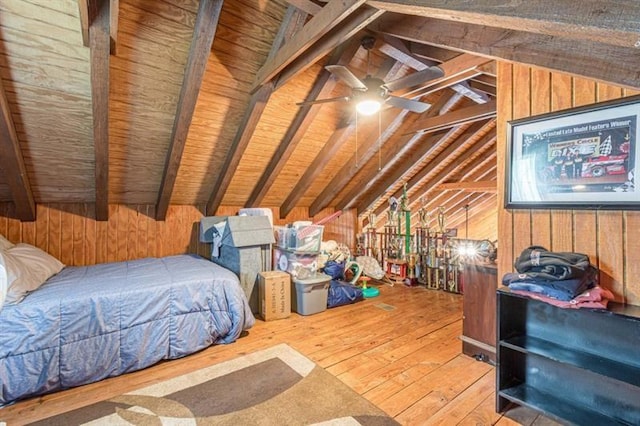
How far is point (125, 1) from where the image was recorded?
224 cm

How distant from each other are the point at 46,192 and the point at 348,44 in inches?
153

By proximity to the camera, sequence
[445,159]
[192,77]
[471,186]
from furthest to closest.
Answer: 1. [471,186]
2. [445,159]
3. [192,77]

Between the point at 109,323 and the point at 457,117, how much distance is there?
4638 millimetres

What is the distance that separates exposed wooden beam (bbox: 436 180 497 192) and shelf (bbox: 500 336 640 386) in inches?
186

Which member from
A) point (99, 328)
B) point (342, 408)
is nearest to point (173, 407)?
point (99, 328)

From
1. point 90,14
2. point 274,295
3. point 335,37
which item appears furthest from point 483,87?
point 90,14

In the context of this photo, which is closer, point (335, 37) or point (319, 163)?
point (335, 37)

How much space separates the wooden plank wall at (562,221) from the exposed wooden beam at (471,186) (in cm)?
430

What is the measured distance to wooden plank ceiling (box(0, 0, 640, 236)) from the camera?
1.57 meters

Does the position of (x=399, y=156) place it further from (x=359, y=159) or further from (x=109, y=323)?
(x=109, y=323)

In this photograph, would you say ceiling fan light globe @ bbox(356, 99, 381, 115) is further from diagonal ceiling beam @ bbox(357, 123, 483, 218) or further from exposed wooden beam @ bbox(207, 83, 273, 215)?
diagonal ceiling beam @ bbox(357, 123, 483, 218)

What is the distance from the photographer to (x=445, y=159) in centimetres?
590

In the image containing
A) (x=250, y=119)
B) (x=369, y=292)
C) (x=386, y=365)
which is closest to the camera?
(x=386, y=365)

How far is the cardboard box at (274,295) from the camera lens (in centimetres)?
355
